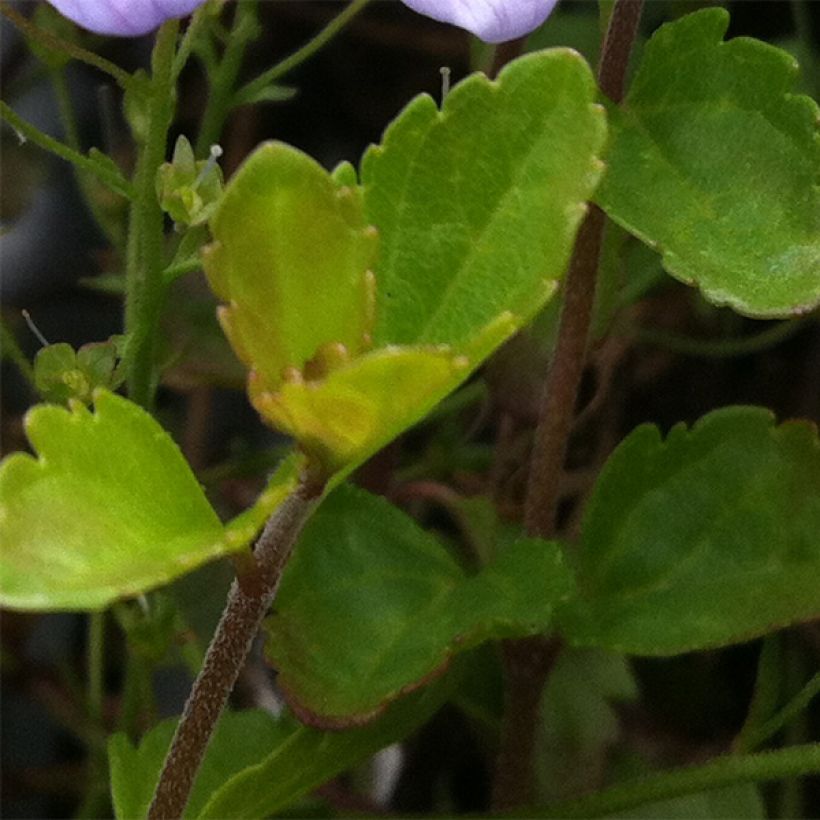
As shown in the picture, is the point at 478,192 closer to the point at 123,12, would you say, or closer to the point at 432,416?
the point at 123,12

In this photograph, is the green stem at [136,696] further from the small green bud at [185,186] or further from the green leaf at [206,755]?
the small green bud at [185,186]

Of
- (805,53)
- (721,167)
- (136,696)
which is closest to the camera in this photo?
(721,167)

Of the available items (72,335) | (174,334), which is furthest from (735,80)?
(72,335)

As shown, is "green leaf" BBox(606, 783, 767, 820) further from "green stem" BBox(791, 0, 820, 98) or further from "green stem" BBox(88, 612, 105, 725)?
"green stem" BBox(791, 0, 820, 98)

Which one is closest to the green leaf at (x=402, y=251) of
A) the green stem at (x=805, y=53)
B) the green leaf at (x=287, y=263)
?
the green leaf at (x=287, y=263)

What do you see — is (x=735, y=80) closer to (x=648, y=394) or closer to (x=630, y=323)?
(x=630, y=323)

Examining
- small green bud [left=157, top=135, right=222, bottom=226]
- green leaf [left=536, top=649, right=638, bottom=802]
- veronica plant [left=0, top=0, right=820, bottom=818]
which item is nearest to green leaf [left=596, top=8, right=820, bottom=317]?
veronica plant [left=0, top=0, right=820, bottom=818]

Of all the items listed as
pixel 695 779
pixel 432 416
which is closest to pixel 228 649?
pixel 695 779
